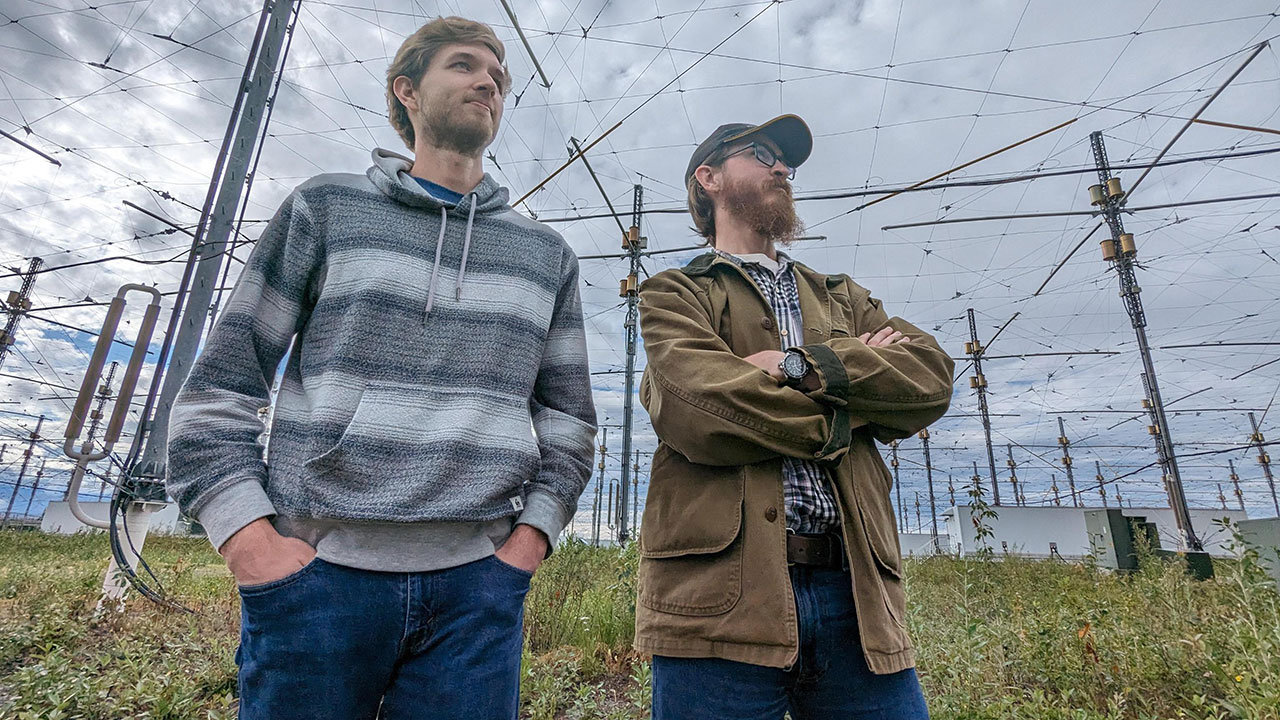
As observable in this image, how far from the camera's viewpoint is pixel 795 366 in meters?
1.51

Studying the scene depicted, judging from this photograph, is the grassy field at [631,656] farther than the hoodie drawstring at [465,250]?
Yes

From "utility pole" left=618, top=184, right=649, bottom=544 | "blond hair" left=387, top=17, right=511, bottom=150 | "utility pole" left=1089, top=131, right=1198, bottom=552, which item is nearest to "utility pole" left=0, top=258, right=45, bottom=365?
"utility pole" left=618, top=184, right=649, bottom=544

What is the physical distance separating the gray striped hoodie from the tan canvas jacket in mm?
275

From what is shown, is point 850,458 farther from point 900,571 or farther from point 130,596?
point 130,596

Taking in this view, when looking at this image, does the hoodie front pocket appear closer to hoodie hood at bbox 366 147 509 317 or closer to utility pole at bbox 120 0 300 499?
hoodie hood at bbox 366 147 509 317

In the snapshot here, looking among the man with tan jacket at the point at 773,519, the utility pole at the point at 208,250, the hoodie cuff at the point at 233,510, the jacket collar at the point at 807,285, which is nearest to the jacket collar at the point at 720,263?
the jacket collar at the point at 807,285

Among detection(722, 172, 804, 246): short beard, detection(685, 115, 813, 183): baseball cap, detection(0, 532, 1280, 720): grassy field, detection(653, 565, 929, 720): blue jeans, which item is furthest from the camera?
detection(0, 532, 1280, 720): grassy field

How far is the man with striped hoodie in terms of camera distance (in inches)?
43.5

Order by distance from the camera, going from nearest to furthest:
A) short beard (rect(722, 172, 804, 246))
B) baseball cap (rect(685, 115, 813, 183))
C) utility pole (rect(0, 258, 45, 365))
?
short beard (rect(722, 172, 804, 246))
baseball cap (rect(685, 115, 813, 183))
utility pole (rect(0, 258, 45, 365))

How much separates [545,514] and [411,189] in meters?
0.89

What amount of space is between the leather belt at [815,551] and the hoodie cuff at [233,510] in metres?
1.14

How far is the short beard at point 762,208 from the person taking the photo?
2.07m

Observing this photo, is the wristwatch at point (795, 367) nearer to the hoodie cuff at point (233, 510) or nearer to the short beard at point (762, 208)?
the short beard at point (762, 208)

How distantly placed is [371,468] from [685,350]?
803 millimetres
